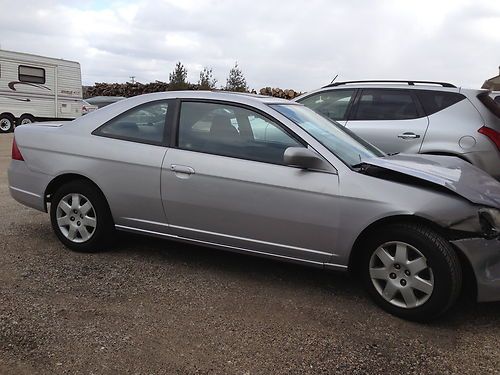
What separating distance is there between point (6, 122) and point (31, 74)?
2016 mm

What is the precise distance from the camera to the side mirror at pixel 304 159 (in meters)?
3.68

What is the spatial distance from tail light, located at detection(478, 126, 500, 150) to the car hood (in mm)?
1758

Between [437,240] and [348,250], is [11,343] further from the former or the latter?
[437,240]

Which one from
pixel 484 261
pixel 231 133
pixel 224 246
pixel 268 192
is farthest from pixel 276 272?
pixel 484 261

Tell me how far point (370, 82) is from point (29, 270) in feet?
15.5

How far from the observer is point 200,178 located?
4020 millimetres

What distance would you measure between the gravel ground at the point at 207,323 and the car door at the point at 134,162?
44 centimetres

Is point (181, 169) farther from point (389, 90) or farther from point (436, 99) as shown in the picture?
point (436, 99)

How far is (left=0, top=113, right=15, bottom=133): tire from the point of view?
18734 millimetres

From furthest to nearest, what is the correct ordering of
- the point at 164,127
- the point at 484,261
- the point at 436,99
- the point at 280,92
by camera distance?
the point at 280,92
the point at 436,99
the point at 164,127
the point at 484,261

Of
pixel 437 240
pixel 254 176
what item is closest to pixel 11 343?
pixel 254 176

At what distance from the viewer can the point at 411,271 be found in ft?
11.3

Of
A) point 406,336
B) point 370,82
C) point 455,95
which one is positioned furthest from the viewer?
point 370,82

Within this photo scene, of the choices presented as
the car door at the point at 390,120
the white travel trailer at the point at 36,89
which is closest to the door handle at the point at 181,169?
the car door at the point at 390,120
